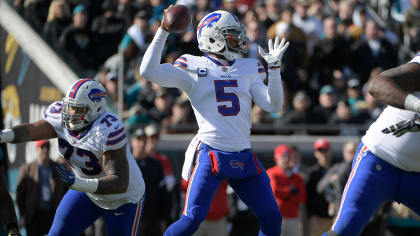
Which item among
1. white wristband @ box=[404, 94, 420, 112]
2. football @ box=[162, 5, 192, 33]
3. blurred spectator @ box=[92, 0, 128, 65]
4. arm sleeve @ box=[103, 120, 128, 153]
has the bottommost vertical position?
blurred spectator @ box=[92, 0, 128, 65]

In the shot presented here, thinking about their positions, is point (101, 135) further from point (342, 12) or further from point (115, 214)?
point (342, 12)

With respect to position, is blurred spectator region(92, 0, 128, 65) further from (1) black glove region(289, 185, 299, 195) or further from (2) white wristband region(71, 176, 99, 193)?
(2) white wristband region(71, 176, 99, 193)

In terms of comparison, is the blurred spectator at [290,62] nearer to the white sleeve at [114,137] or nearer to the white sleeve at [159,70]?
the white sleeve at [159,70]

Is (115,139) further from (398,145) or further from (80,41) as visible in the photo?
(80,41)

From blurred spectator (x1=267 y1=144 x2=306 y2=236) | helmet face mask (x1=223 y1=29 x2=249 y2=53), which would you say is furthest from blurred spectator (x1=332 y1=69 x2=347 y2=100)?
helmet face mask (x1=223 y1=29 x2=249 y2=53)

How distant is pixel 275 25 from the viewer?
37.3 ft

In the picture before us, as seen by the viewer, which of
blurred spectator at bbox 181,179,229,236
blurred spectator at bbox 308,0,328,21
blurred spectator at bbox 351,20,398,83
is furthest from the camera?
blurred spectator at bbox 308,0,328,21

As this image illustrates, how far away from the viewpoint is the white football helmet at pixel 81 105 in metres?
6.30

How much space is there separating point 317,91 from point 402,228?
227cm

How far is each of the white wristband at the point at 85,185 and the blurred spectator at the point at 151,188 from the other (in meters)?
3.27

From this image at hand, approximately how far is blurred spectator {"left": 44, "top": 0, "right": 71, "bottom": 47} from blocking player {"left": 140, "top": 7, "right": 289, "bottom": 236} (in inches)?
201

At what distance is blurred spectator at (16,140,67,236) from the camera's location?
8914 millimetres

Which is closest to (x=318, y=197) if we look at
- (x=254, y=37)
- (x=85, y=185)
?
(x=254, y=37)

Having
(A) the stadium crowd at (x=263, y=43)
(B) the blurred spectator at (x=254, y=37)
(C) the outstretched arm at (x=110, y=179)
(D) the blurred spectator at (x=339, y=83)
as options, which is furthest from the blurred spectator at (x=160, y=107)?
(C) the outstretched arm at (x=110, y=179)
